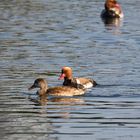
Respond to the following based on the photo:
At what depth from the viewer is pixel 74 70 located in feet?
87.9

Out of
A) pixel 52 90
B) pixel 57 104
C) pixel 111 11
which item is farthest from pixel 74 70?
pixel 111 11

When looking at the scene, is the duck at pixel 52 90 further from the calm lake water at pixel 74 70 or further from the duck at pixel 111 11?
the duck at pixel 111 11

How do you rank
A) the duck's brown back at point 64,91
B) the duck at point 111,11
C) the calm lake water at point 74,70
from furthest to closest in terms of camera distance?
the duck at point 111,11
the duck's brown back at point 64,91
the calm lake water at point 74,70

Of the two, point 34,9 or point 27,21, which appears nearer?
point 27,21

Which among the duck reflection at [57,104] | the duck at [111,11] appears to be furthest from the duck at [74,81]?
the duck at [111,11]

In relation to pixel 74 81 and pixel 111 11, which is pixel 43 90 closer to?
pixel 74 81

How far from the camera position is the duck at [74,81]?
23.8 metres

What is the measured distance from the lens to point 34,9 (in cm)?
4866

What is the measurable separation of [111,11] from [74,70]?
20107mm

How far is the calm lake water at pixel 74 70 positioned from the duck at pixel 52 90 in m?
0.25

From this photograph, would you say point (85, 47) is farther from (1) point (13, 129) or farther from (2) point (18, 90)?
(1) point (13, 129)

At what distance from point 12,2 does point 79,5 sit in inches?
170

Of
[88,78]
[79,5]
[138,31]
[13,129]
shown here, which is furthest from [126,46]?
[79,5]

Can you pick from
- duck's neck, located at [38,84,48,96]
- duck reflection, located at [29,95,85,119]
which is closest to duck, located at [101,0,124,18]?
duck's neck, located at [38,84,48,96]
